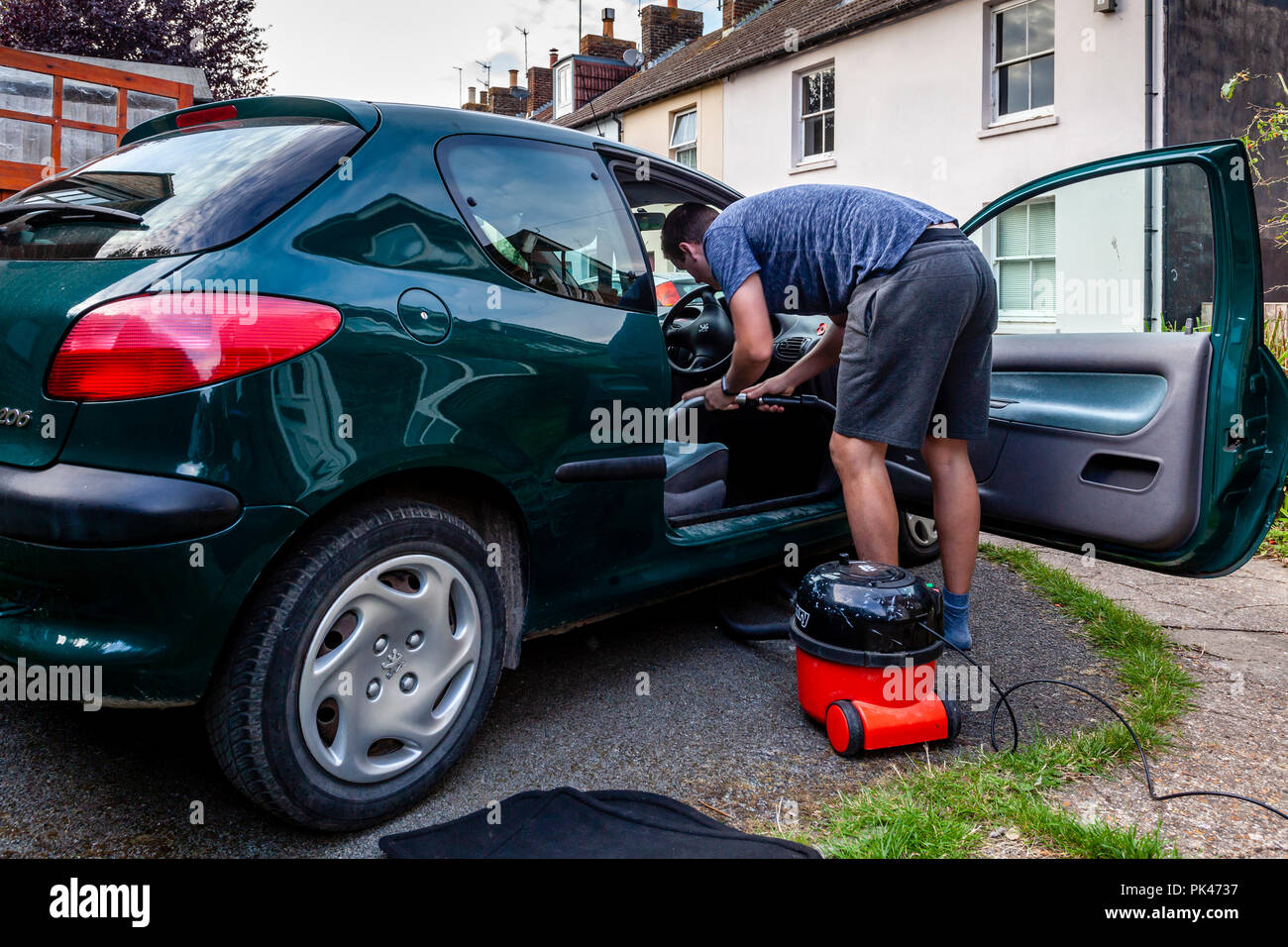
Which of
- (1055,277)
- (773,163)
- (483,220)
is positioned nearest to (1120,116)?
(1055,277)

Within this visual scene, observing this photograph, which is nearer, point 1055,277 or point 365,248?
point 365,248

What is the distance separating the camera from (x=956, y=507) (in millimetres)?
3033

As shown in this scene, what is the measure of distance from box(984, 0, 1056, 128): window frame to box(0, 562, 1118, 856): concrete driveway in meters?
9.36

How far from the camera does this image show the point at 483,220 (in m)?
2.28

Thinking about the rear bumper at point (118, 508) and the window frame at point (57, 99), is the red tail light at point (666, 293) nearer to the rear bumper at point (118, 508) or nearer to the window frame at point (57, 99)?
the rear bumper at point (118, 508)

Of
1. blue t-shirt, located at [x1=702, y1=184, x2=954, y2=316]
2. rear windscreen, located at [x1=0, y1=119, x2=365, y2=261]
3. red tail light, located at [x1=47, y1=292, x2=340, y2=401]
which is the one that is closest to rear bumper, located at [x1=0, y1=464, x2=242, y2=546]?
red tail light, located at [x1=47, y1=292, x2=340, y2=401]

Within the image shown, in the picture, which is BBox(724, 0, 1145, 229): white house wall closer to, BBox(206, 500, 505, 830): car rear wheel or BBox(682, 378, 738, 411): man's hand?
BBox(682, 378, 738, 411): man's hand

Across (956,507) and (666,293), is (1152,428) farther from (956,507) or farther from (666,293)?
(666,293)

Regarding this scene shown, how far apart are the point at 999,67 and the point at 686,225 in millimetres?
9818

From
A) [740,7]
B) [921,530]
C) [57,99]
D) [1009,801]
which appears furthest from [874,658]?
[740,7]
